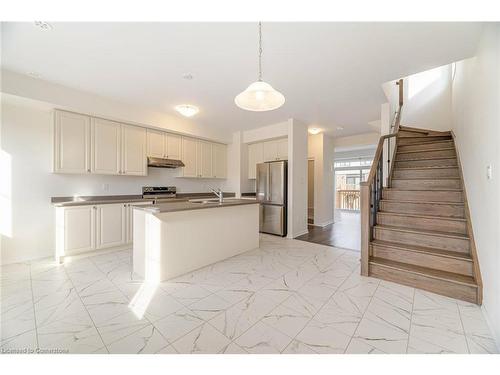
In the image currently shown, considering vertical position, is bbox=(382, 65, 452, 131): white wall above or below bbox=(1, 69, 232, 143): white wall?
above

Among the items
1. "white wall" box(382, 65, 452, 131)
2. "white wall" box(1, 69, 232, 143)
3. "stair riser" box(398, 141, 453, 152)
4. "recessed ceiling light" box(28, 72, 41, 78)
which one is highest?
"white wall" box(382, 65, 452, 131)

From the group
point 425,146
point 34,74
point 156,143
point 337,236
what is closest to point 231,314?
point 337,236

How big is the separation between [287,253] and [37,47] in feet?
13.3

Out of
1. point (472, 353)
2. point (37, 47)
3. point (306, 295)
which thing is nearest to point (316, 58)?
point (306, 295)

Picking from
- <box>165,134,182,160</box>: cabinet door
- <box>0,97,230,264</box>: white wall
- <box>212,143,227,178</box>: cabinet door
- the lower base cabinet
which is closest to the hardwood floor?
<box>212,143,227,178</box>: cabinet door

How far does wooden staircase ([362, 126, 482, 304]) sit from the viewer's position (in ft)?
7.03

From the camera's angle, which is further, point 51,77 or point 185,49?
point 51,77

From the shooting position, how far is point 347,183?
9.23 metres

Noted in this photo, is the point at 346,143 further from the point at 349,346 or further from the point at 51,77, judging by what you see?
the point at 51,77

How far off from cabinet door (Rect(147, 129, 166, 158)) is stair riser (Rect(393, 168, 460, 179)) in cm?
451

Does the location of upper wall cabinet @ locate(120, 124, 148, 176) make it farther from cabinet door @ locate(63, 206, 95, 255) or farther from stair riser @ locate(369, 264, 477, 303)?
stair riser @ locate(369, 264, 477, 303)

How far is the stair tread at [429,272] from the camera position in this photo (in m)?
2.03

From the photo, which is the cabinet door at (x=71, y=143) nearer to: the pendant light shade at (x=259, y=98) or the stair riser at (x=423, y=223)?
the pendant light shade at (x=259, y=98)

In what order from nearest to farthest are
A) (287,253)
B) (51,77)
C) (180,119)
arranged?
(51,77) → (287,253) → (180,119)
